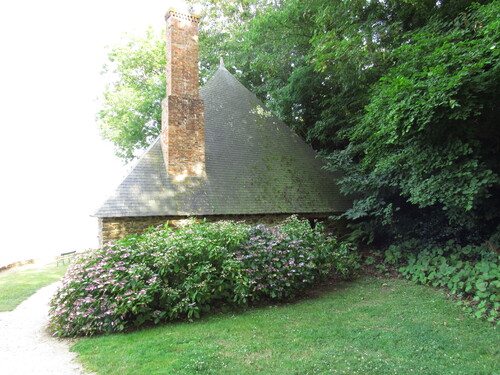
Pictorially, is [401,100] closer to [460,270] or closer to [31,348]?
[460,270]

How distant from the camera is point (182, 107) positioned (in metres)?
10.1

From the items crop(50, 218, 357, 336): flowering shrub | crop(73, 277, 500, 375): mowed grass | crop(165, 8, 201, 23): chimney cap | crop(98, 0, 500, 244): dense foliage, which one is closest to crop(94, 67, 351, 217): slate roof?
crop(98, 0, 500, 244): dense foliage

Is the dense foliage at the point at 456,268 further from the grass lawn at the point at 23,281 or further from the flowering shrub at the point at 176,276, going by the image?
the grass lawn at the point at 23,281

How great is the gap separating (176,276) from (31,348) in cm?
255

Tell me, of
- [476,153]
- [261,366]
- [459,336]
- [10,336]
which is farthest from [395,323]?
[10,336]

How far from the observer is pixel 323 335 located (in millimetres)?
5160

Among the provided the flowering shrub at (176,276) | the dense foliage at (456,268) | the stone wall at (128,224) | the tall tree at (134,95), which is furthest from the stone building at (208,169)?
the tall tree at (134,95)

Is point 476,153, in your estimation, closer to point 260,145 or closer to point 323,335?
point 323,335

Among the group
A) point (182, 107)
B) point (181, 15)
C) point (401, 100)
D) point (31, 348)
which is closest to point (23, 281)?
point (31, 348)

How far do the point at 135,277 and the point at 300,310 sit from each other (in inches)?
129

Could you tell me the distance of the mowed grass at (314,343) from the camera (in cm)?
414

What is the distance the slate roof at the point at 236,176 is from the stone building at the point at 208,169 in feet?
0.10

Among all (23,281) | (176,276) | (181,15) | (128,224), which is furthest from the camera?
(23,281)

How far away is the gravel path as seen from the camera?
450cm
